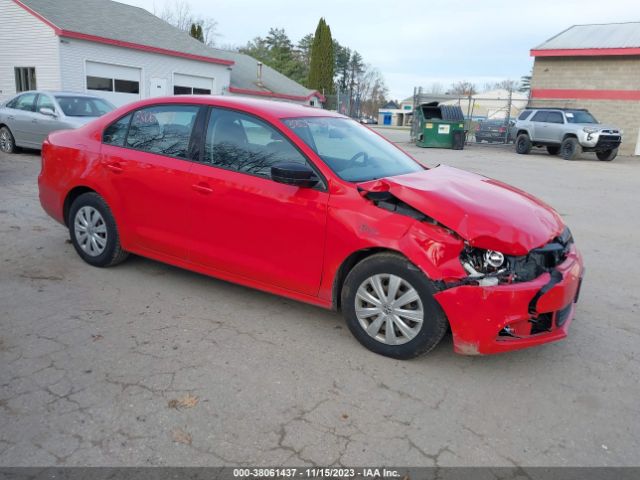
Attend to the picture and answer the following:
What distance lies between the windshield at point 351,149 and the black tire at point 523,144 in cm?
1991

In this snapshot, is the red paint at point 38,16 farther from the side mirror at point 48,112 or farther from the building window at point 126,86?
the side mirror at point 48,112

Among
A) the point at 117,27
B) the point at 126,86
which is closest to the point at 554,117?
the point at 126,86

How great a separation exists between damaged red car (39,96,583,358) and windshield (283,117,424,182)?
0.02m

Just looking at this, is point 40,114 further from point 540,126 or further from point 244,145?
point 540,126

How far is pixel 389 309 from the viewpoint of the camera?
11.4 feet

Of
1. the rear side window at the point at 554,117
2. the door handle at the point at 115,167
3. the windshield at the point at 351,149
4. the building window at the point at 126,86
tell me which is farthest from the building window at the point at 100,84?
the windshield at the point at 351,149

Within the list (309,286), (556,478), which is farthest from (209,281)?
(556,478)

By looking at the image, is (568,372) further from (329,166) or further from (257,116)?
(257,116)

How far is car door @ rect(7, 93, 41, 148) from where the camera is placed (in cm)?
1209

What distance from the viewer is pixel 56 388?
3.05 metres

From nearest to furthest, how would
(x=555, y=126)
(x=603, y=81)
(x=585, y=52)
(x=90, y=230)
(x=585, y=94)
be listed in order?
(x=90, y=230) < (x=555, y=126) < (x=585, y=52) < (x=603, y=81) < (x=585, y=94)

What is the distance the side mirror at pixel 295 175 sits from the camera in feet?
12.0

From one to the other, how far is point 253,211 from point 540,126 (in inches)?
825

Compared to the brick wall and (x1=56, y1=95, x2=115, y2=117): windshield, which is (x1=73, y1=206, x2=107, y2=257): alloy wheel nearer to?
(x1=56, y1=95, x2=115, y2=117): windshield
